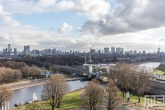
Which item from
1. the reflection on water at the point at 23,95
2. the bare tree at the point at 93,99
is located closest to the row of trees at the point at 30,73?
the reflection on water at the point at 23,95

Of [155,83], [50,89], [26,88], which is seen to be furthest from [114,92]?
[26,88]

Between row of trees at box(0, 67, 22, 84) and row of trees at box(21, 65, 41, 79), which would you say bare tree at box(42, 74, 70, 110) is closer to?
row of trees at box(0, 67, 22, 84)

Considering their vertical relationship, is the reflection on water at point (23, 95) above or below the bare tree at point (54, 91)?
below

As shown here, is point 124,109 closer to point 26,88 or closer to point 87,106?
point 87,106

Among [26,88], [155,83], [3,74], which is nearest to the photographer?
[155,83]

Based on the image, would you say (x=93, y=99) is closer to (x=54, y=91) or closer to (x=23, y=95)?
(x=54, y=91)

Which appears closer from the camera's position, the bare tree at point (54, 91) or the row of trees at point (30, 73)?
the bare tree at point (54, 91)

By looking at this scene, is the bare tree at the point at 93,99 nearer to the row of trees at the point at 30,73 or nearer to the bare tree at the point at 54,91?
the bare tree at the point at 54,91

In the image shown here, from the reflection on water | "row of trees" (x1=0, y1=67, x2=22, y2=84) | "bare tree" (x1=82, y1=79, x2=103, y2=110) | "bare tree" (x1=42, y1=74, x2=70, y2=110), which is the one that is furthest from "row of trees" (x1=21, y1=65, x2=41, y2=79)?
"bare tree" (x1=82, y1=79, x2=103, y2=110)

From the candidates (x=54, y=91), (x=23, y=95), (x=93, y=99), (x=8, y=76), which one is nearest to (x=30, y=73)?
(x=8, y=76)

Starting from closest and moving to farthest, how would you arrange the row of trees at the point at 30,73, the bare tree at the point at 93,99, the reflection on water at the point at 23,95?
1. the bare tree at the point at 93,99
2. the reflection on water at the point at 23,95
3. the row of trees at the point at 30,73

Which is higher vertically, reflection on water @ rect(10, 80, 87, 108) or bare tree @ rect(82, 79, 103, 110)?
bare tree @ rect(82, 79, 103, 110)
